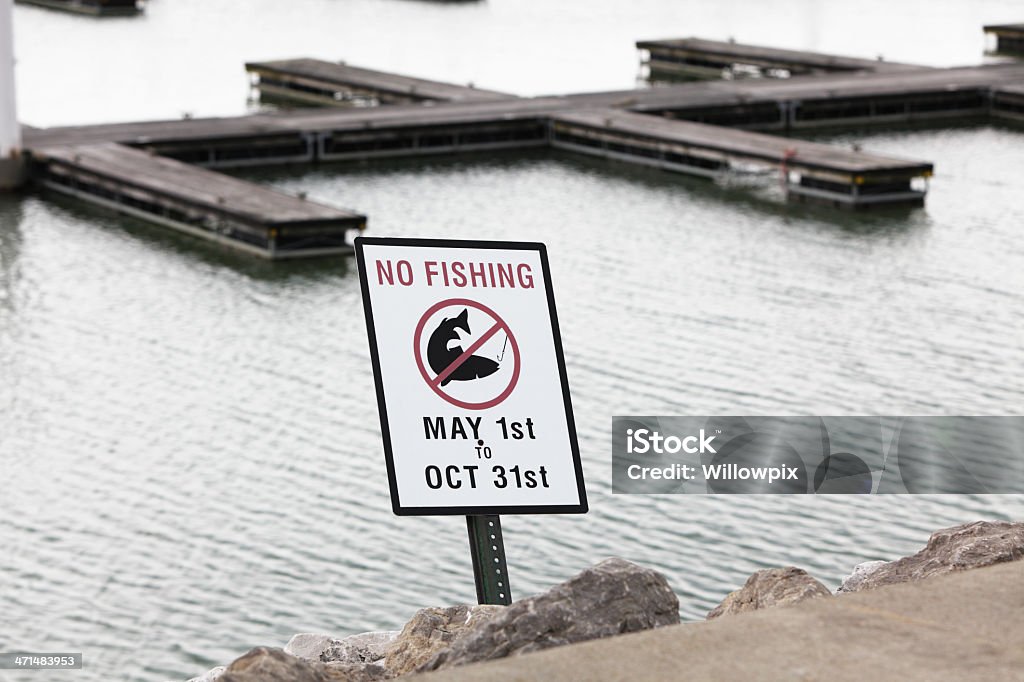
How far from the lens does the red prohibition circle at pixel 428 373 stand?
558 cm

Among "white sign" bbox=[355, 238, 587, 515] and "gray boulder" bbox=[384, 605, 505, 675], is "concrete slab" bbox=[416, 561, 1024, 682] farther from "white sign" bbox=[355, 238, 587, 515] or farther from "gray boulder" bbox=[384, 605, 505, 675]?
"gray boulder" bbox=[384, 605, 505, 675]

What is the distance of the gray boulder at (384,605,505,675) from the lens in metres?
7.02

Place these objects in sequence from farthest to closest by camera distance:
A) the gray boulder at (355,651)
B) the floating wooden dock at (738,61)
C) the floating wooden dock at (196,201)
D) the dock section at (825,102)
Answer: the floating wooden dock at (738,61), the dock section at (825,102), the floating wooden dock at (196,201), the gray boulder at (355,651)

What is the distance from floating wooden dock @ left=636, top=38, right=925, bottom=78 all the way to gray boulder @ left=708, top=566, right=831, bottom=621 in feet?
118

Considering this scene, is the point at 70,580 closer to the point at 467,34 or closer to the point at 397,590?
the point at 397,590

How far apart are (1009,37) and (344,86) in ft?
68.0

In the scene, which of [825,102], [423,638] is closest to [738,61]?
[825,102]

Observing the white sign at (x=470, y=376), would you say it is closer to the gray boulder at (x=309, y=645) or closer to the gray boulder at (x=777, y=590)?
the gray boulder at (x=777, y=590)

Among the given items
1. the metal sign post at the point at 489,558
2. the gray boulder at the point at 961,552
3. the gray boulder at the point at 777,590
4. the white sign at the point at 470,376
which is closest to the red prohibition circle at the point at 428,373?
the white sign at the point at 470,376

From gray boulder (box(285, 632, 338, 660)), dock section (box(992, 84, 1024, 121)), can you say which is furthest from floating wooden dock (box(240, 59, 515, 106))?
gray boulder (box(285, 632, 338, 660))

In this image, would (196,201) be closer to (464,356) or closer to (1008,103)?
(1008,103)

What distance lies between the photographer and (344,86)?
40.5 metres

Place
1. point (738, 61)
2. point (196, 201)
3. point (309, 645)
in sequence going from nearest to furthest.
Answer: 1. point (309, 645)
2. point (196, 201)
3. point (738, 61)

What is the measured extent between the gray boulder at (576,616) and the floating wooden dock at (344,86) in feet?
104
